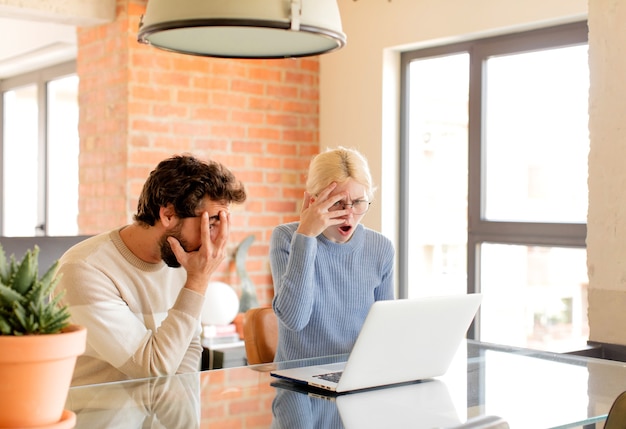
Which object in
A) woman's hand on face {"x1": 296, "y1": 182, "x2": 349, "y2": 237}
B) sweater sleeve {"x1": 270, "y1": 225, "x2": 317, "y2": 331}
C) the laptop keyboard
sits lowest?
the laptop keyboard

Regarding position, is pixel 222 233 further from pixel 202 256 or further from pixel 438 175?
pixel 438 175

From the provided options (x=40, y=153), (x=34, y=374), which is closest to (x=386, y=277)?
(x=34, y=374)

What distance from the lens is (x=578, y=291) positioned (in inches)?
145

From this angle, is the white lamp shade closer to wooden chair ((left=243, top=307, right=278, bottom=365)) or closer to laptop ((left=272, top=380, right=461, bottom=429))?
wooden chair ((left=243, top=307, right=278, bottom=365))

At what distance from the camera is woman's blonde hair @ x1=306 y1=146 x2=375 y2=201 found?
2.58m

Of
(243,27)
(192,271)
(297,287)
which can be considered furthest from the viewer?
(297,287)

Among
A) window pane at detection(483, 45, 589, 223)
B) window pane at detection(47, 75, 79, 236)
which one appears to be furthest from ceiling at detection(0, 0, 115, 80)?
window pane at detection(483, 45, 589, 223)

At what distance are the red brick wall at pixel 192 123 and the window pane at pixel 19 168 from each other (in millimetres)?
2340

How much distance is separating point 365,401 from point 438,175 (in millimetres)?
2671

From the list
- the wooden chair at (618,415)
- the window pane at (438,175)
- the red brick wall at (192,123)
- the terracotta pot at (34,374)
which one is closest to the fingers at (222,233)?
the terracotta pot at (34,374)

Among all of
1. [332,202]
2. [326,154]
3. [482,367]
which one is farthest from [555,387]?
[326,154]

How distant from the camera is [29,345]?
108 cm

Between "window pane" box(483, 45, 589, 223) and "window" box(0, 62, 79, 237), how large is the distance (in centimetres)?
317

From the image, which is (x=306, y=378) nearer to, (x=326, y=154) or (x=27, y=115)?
(x=326, y=154)
